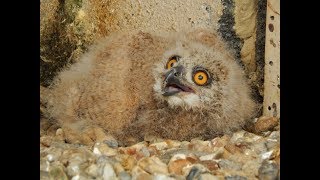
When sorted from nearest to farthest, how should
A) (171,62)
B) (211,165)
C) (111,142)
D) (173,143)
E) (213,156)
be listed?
1. (211,165)
2. (213,156)
3. (111,142)
4. (173,143)
5. (171,62)

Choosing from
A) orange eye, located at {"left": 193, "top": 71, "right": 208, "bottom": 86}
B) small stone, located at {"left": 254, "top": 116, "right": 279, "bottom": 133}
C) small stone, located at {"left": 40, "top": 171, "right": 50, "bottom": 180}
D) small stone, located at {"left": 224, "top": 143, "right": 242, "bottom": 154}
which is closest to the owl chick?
orange eye, located at {"left": 193, "top": 71, "right": 208, "bottom": 86}

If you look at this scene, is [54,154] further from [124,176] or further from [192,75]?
[192,75]

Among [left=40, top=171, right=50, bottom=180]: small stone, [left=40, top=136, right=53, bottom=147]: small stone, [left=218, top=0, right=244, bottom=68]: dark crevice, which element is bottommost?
[left=40, top=171, right=50, bottom=180]: small stone

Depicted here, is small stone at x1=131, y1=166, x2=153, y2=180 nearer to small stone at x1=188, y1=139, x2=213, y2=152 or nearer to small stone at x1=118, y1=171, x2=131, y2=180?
small stone at x1=118, y1=171, x2=131, y2=180

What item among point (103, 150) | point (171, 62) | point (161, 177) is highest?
point (171, 62)

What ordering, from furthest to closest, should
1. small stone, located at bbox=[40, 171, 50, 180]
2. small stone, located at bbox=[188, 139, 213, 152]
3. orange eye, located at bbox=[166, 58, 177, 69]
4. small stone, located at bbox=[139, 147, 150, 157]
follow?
1. orange eye, located at bbox=[166, 58, 177, 69]
2. small stone, located at bbox=[188, 139, 213, 152]
3. small stone, located at bbox=[139, 147, 150, 157]
4. small stone, located at bbox=[40, 171, 50, 180]

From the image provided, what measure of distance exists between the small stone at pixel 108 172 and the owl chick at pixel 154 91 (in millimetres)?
414

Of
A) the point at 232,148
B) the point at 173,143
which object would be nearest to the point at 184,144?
the point at 173,143

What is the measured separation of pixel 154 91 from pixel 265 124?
2.23 feet

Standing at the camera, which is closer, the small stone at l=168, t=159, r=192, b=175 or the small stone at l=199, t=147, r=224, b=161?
the small stone at l=168, t=159, r=192, b=175

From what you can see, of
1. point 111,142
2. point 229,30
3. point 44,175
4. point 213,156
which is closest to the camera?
point 44,175

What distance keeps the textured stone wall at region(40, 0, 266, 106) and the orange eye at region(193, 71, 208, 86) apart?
337 mm

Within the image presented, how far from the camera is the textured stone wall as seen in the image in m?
3.04

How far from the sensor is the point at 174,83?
9.48 ft
